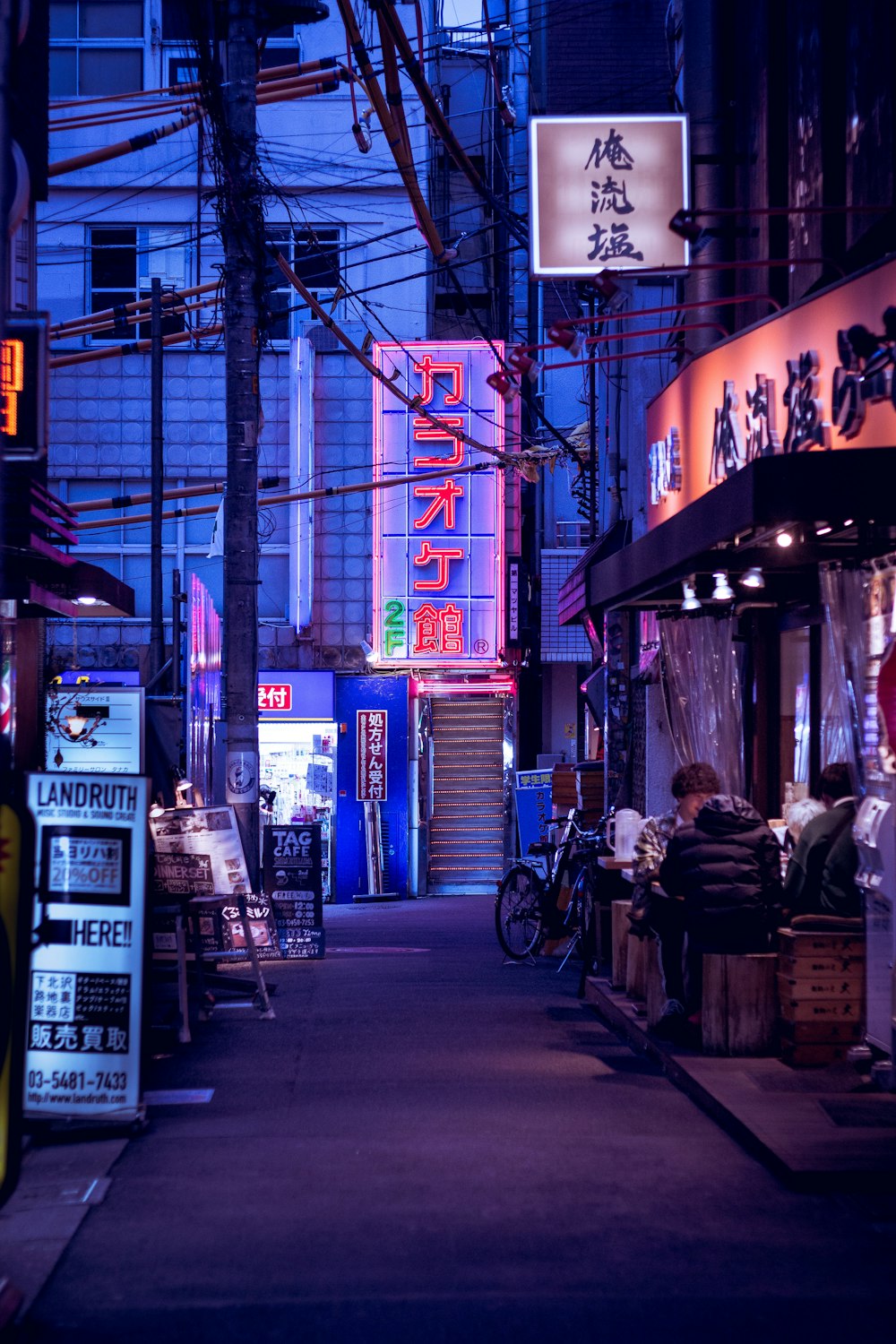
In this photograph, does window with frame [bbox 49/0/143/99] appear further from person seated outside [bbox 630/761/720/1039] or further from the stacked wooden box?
the stacked wooden box

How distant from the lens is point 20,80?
41.3 feet

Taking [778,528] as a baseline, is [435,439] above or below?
above

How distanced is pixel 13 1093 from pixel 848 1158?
3.90 metres

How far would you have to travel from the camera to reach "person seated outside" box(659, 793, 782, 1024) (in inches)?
390

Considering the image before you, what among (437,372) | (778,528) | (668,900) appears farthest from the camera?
(437,372)

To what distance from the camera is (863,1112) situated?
8.22 metres

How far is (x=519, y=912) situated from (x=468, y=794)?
11.5 meters

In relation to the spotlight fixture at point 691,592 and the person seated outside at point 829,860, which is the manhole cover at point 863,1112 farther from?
the spotlight fixture at point 691,592

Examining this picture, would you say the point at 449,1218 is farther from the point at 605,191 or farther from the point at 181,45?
the point at 181,45

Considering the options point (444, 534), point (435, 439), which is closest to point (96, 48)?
point (435, 439)

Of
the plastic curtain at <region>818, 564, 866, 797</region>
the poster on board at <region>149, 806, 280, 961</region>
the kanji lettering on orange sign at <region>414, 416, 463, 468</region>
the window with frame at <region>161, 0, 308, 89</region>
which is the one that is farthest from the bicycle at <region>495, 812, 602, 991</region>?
the window with frame at <region>161, 0, 308, 89</region>

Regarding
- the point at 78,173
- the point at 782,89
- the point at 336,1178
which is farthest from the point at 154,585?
the point at 336,1178

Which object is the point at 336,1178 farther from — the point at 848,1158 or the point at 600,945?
the point at 600,945

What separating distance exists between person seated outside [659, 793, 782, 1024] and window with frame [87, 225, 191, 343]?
65.7 ft
